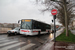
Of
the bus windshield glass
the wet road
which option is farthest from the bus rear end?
the wet road

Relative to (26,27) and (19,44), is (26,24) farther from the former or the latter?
(19,44)

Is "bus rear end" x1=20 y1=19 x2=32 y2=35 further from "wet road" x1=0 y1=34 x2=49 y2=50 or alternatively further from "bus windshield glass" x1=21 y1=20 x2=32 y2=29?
"wet road" x1=0 y1=34 x2=49 y2=50

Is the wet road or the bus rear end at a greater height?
the bus rear end

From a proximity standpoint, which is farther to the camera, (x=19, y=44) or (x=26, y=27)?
(x=26, y=27)

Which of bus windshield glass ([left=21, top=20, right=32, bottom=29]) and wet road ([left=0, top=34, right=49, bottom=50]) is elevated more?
bus windshield glass ([left=21, top=20, right=32, bottom=29])

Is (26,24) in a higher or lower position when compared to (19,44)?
higher

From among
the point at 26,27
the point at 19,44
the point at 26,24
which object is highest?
the point at 26,24

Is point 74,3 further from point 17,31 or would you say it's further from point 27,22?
point 17,31

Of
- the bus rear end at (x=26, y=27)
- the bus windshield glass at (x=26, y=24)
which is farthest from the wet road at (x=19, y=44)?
the bus windshield glass at (x=26, y=24)

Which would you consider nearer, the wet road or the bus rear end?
the wet road

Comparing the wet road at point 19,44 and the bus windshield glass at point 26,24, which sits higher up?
the bus windshield glass at point 26,24

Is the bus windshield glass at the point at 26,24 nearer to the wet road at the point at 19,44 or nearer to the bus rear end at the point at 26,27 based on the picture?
the bus rear end at the point at 26,27

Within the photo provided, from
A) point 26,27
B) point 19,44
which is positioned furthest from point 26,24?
point 19,44

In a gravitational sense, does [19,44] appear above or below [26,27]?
below
